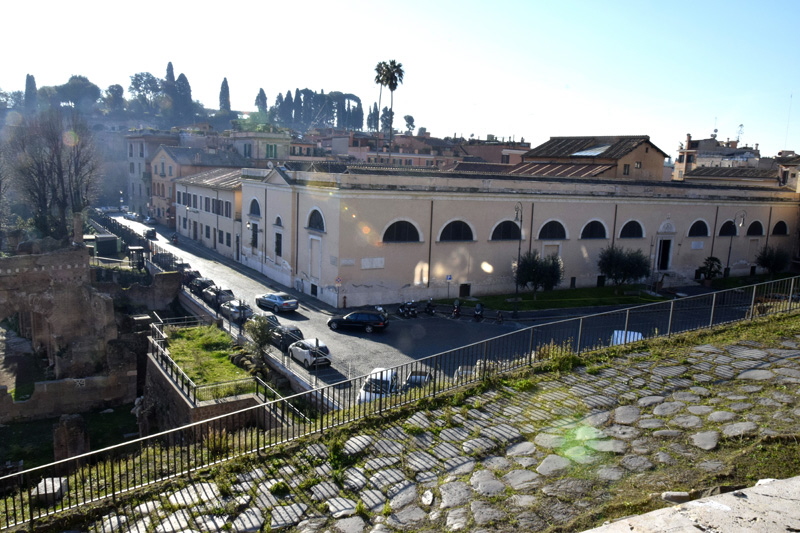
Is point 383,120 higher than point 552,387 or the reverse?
higher

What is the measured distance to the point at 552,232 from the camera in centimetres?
3125

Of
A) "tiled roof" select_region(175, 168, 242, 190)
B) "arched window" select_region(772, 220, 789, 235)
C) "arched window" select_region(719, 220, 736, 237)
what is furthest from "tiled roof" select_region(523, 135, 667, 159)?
"tiled roof" select_region(175, 168, 242, 190)

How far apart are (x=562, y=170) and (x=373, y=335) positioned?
24207 millimetres

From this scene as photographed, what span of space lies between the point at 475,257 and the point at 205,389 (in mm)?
16098

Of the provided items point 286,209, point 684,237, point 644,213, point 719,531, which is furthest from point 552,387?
point 684,237

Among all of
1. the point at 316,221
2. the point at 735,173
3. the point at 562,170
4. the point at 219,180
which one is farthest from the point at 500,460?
the point at 735,173

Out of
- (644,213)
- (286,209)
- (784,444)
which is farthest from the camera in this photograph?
(644,213)

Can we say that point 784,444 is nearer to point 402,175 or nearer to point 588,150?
point 402,175

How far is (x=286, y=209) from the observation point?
3114cm

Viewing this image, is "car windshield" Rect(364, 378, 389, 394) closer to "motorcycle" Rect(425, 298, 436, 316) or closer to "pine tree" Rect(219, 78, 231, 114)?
"motorcycle" Rect(425, 298, 436, 316)

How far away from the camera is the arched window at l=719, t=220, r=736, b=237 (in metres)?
37.1

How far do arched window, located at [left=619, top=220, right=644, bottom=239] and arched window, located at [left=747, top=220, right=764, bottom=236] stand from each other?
364 inches

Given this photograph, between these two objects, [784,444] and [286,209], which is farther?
[286,209]

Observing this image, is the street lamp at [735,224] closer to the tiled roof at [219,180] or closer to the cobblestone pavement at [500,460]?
the tiled roof at [219,180]
